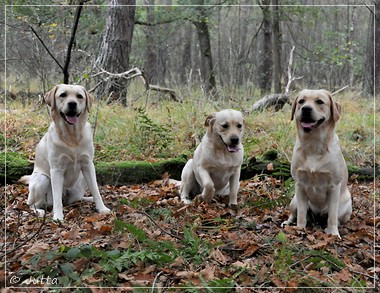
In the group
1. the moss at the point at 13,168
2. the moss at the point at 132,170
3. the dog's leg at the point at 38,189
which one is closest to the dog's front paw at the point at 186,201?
the moss at the point at 132,170

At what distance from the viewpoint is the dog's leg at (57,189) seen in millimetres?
4449

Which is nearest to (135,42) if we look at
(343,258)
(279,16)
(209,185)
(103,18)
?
(103,18)

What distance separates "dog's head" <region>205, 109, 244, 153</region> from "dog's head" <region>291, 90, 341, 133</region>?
0.80 metres

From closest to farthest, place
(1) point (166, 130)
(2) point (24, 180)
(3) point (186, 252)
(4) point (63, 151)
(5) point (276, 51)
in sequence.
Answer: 1. (3) point (186, 252)
2. (4) point (63, 151)
3. (2) point (24, 180)
4. (1) point (166, 130)
5. (5) point (276, 51)

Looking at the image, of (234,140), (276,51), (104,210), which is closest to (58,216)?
(104,210)

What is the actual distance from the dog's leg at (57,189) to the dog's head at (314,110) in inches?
90.8

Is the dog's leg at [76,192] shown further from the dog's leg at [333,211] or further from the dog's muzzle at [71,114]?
the dog's leg at [333,211]

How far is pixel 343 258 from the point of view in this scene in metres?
3.54

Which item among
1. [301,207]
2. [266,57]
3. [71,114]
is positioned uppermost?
[266,57]

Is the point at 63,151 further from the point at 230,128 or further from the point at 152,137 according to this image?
the point at 152,137

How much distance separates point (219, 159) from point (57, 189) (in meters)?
1.67

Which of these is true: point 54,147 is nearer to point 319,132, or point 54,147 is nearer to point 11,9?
point 319,132

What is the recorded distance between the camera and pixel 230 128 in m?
4.80

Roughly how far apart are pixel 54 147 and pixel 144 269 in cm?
197
